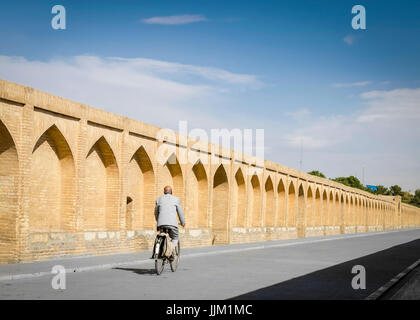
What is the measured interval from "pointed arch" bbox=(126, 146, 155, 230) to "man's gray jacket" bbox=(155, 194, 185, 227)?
7974mm

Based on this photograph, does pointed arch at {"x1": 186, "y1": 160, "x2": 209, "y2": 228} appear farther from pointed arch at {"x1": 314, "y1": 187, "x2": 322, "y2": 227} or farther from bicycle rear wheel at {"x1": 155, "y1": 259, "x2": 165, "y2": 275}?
pointed arch at {"x1": 314, "y1": 187, "x2": 322, "y2": 227}

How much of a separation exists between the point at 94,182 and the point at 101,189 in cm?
44

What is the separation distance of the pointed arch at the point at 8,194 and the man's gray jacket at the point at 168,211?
3894mm

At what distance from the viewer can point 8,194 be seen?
14.4 m

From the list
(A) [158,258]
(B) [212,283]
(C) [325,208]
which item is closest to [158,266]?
(A) [158,258]

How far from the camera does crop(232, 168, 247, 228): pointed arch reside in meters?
31.4

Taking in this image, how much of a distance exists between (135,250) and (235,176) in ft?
38.6

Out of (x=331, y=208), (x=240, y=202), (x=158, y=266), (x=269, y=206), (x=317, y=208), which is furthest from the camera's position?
(x=331, y=208)

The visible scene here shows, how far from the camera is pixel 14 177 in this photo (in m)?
14.5

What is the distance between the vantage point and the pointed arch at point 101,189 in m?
18.5

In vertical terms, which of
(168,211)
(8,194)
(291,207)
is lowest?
(291,207)

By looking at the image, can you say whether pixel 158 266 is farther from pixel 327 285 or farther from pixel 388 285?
pixel 388 285

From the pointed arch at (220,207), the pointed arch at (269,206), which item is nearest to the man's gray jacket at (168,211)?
the pointed arch at (220,207)
